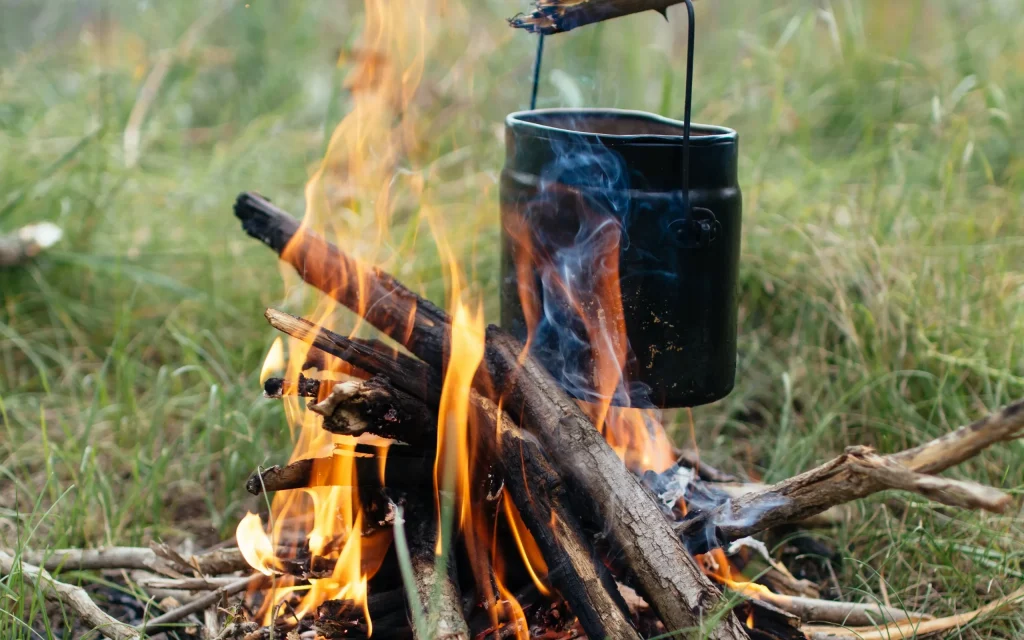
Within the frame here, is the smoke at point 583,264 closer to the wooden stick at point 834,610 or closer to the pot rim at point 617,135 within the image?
the pot rim at point 617,135

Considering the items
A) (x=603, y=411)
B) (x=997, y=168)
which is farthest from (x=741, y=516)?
(x=997, y=168)

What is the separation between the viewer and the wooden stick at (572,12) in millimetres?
1966

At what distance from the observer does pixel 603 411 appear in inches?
82.8

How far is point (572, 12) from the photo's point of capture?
2.01 meters

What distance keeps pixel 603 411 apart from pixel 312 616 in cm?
80

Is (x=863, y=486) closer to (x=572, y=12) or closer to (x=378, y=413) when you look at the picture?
(x=378, y=413)

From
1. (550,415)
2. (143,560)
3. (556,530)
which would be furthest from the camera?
(143,560)

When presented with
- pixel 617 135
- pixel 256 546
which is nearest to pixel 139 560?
pixel 256 546

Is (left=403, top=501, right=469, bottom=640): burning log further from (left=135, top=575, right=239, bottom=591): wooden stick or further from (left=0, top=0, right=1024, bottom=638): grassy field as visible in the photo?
(left=0, top=0, right=1024, bottom=638): grassy field

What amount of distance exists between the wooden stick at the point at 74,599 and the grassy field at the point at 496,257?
0.20 feet

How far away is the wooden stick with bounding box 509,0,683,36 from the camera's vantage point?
1.97m

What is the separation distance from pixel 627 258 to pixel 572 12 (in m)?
0.57

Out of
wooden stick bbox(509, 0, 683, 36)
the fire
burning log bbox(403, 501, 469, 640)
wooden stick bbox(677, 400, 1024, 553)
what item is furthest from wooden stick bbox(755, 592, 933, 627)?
wooden stick bbox(509, 0, 683, 36)

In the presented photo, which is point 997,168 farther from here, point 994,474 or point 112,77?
point 112,77
